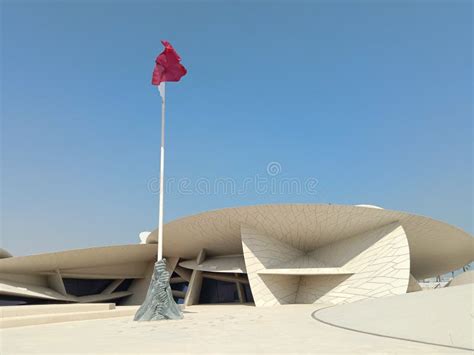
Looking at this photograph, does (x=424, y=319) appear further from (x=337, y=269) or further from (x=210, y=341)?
(x=337, y=269)

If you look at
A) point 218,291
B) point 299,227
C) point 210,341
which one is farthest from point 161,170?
point 218,291

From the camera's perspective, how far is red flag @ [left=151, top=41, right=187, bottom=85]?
16.7 m

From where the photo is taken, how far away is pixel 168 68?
55.6 feet

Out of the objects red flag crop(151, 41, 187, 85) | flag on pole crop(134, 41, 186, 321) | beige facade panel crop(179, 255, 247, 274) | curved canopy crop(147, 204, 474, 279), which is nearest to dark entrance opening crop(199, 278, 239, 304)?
beige facade panel crop(179, 255, 247, 274)

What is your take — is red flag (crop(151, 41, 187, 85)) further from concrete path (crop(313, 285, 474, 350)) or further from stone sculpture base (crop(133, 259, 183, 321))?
concrete path (crop(313, 285, 474, 350))

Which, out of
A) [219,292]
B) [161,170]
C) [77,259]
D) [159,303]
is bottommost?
[219,292]

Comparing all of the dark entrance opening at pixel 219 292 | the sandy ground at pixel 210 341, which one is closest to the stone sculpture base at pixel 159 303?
the sandy ground at pixel 210 341

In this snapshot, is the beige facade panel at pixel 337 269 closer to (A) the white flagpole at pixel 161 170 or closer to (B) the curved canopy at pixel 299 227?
(B) the curved canopy at pixel 299 227

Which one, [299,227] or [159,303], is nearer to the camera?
[159,303]

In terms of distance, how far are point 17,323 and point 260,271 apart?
13263mm

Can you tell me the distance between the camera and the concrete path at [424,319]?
7.85 meters

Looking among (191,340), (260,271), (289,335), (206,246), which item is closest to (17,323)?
(191,340)

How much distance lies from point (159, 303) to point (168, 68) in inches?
398

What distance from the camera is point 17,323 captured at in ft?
44.4
